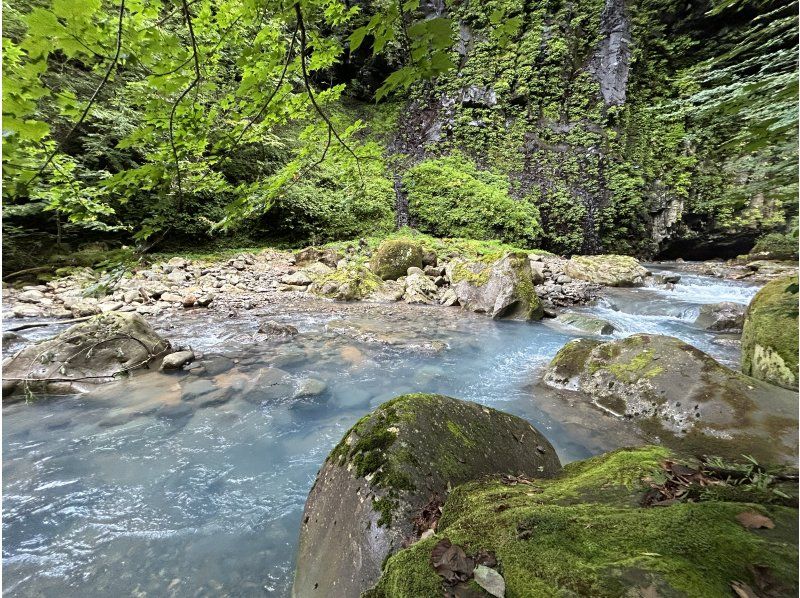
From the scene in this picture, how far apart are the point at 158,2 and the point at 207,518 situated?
127 inches

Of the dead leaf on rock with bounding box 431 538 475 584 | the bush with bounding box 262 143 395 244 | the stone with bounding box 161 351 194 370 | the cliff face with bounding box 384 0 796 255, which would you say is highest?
the cliff face with bounding box 384 0 796 255

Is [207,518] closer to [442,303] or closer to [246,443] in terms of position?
[246,443]

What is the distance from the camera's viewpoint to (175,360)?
16.6ft

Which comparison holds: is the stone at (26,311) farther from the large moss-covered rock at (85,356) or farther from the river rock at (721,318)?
the river rock at (721,318)

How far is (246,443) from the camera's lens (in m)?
3.57

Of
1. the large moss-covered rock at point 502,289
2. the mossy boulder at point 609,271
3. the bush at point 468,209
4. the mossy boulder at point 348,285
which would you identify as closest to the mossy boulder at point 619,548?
the large moss-covered rock at point 502,289

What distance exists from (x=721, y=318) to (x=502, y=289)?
419 cm

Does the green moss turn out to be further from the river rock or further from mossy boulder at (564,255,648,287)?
mossy boulder at (564,255,648,287)

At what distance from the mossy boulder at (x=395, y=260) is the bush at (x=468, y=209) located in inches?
273

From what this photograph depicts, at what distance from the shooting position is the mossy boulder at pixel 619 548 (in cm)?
95

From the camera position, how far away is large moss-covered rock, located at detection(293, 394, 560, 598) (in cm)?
172

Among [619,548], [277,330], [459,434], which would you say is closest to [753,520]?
[619,548]

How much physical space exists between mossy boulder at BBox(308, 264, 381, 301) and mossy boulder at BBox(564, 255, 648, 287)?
703 cm

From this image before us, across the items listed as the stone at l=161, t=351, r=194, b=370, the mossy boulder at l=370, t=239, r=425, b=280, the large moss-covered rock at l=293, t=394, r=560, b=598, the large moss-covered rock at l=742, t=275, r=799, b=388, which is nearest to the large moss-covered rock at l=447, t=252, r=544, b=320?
the mossy boulder at l=370, t=239, r=425, b=280
